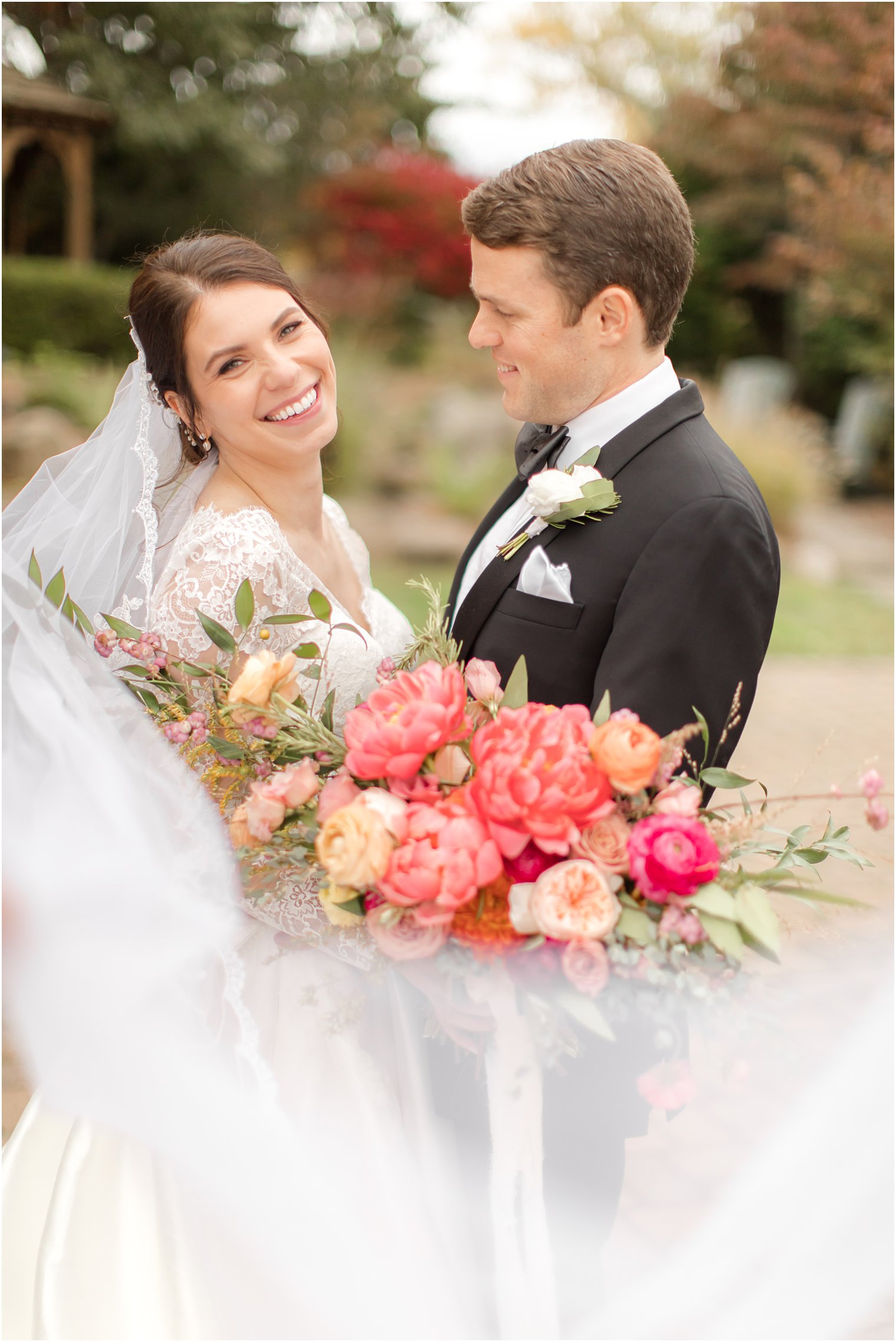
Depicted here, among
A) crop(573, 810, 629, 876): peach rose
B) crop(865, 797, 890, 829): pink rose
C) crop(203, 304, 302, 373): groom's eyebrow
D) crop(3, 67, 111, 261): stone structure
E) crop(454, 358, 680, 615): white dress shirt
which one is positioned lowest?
Answer: crop(573, 810, 629, 876): peach rose

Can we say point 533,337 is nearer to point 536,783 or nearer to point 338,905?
point 536,783

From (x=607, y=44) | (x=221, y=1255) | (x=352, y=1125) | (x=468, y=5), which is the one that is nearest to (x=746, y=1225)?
(x=352, y=1125)

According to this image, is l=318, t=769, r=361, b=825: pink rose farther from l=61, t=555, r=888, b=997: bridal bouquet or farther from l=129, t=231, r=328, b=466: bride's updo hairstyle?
l=129, t=231, r=328, b=466: bride's updo hairstyle

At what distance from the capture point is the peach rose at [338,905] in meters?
1.54

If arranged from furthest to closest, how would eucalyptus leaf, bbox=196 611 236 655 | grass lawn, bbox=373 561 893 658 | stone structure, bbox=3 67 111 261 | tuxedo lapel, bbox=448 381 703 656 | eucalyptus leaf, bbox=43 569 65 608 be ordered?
stone structure, bbox=3 67 111 261
grass lawn, bbox=373 561 893 658
tuxedo lapel, bbox=448 381 703 656
eucalyptus leaf, bbox=43 569 65 608
eucalyptus leaf, bbox=196 611 236 655

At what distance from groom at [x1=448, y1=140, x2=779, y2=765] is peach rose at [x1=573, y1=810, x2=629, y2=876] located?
0.44 m

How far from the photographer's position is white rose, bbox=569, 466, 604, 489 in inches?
80.6

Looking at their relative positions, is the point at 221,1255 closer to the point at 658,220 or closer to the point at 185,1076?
the point at 185,1076

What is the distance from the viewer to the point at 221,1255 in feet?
5.98

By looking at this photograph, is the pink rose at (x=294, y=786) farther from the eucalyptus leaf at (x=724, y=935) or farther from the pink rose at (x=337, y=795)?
the eucalyptus leaf at (x=724, y=935)

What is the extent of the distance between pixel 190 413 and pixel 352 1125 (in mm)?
1610

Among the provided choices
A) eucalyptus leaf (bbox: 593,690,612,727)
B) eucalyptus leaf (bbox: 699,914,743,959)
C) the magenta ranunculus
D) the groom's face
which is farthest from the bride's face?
eucalyptus leaf (bbox: 699,914,743,959)

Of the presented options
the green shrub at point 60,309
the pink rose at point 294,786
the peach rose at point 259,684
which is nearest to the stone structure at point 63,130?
the green shrub at point 60,309

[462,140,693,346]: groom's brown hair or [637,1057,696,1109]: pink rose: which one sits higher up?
[462,140,693,346]: groom's brown hair
